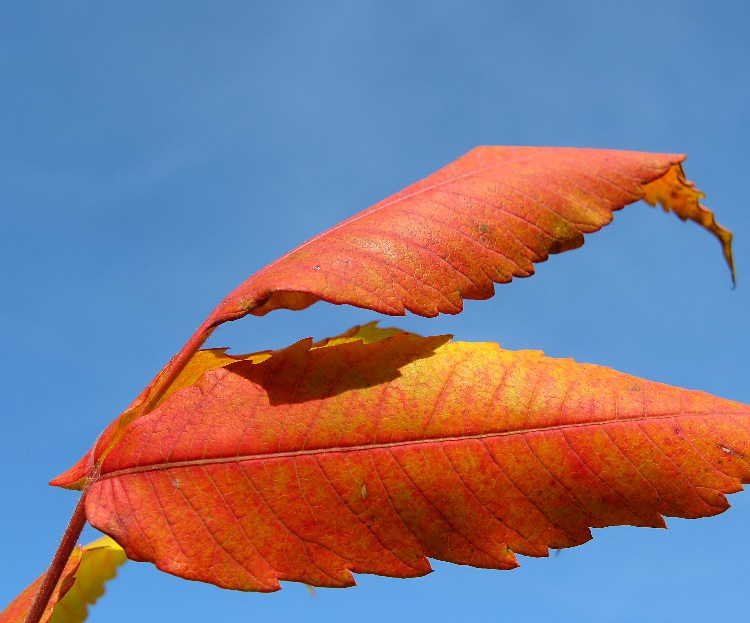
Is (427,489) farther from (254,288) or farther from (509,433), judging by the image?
(254,288)

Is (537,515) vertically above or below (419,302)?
below

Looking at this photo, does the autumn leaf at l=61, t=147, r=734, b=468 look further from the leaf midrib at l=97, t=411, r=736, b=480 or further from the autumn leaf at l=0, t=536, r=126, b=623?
the autumn leaf at l=0, t=536, r=126, b=623

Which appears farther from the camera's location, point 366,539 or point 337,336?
point 337,336

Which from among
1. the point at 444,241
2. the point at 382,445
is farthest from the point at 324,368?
the point at 444,241

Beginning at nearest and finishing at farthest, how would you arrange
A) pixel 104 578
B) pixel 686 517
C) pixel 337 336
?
pixel 686 517 → pixel 337 336 → pixel 104 578

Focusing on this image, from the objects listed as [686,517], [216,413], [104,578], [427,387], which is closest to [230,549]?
[216,413]

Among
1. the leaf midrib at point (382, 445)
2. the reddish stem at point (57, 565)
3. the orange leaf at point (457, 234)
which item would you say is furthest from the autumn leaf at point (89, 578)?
the orange leaf at point (457, 234)

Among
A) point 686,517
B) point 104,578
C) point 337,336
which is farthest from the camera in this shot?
point 104,578

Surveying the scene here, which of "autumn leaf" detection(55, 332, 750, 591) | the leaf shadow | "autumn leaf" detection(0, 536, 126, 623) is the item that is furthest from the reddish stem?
"autumn leaf" detection(0, 536, 126, 623)
